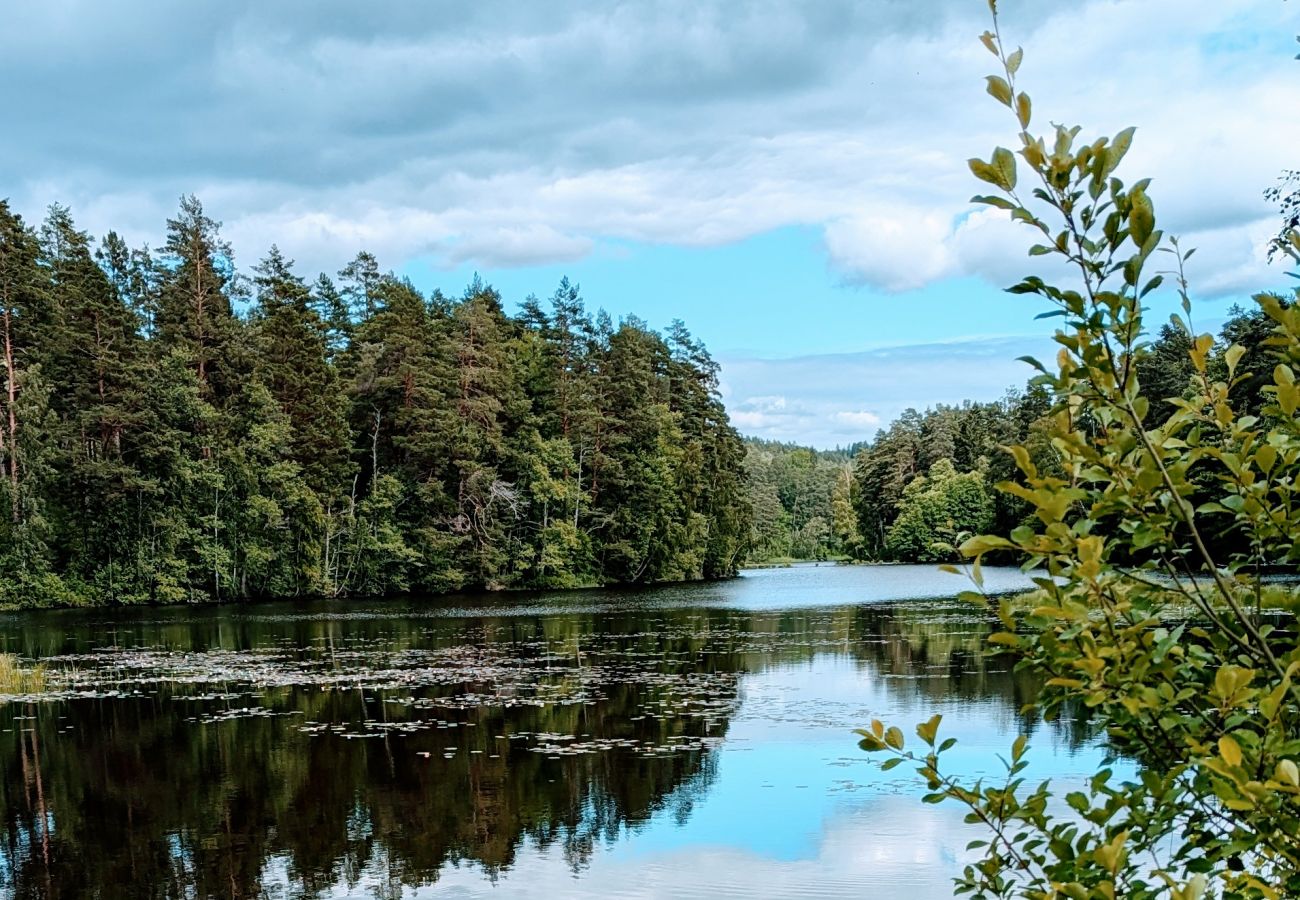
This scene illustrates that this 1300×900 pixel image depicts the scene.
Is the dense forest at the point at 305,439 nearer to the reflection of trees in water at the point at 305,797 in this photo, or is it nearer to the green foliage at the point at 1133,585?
the reflection of trees in water at the point at 305,797

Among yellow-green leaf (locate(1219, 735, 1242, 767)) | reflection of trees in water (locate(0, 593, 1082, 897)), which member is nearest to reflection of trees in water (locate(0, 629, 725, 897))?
reflection of trees in water (locate(0, 593, 1082, 897))

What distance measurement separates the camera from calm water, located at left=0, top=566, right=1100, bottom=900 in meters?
8.93

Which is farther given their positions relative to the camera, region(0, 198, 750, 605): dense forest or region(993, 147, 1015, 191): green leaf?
region(0, 198, 750, 605): dense forest

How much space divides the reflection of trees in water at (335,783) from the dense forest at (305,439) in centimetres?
2547

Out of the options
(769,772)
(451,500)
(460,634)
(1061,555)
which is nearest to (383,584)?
(451,500)

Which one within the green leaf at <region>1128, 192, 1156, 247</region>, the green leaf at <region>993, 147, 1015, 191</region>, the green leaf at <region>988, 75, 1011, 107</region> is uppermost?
the green leaf at <region>988, 75, 1011, 107</region>

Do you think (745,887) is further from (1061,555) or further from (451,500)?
(451,500)

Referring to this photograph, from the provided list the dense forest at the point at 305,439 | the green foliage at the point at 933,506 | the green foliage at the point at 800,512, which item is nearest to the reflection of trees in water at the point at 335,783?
the dense forest at the point at 305,439

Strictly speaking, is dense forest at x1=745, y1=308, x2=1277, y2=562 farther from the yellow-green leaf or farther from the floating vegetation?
the yellow-green leaf

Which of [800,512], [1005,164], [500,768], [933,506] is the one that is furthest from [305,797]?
[800,512]

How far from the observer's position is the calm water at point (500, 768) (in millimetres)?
8930

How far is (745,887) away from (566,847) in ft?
6.05

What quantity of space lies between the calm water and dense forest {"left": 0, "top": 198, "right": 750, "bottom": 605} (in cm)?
1755

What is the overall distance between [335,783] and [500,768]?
1.77 meters
